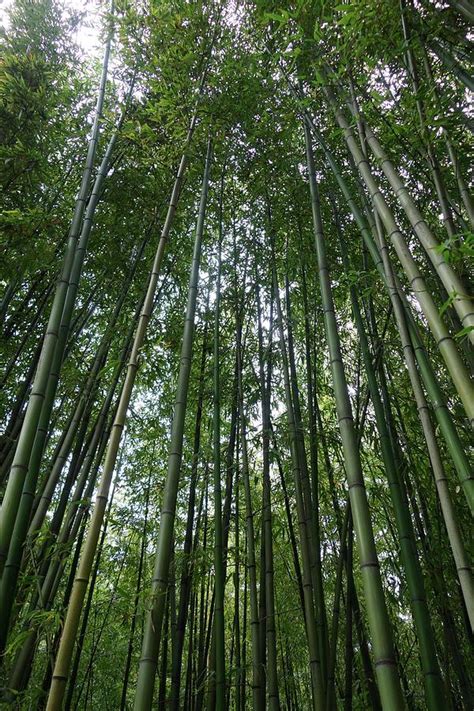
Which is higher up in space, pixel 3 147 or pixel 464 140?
pixel 464 140

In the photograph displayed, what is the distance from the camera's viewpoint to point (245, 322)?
4340 millimetres

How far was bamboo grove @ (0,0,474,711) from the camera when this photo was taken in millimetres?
1754

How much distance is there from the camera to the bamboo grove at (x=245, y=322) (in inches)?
69.1

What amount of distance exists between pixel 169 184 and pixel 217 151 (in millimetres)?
444

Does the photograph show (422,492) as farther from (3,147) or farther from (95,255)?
(3,147)

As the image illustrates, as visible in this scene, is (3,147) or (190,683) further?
(190,683)

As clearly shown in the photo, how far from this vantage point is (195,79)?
322cm

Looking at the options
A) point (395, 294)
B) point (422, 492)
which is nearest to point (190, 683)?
point (422, 492)

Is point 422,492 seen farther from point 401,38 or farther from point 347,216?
point 401,38

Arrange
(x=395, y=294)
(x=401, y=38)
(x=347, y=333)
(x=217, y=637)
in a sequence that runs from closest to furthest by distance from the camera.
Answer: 1. (x=395, y=294)
2. (x=217, y=637)
3. (x=401, y=38)
4. (x=347, y=333)

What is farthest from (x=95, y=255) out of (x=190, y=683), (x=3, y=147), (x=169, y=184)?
(x=190, y=683)

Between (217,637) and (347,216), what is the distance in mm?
3075

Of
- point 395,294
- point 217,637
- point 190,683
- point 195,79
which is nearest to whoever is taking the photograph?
point 395,294

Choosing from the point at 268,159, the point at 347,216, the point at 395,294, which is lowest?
the point at 395,294
